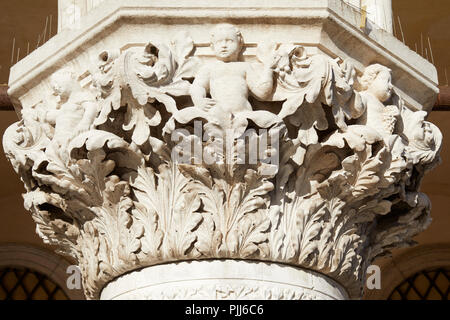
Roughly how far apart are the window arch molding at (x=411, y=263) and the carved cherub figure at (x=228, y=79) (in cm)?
538

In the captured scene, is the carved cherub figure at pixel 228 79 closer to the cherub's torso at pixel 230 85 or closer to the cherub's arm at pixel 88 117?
the cherub's torso at pixel 230 85

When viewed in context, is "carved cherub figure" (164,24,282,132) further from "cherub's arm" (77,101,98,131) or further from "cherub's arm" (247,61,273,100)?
"cherub's arm" (77,101,98,131)

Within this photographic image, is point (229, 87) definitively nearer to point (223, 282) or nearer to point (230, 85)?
point (230, 85)

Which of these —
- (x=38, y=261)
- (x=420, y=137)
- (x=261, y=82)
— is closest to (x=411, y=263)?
(x=38, y=261)

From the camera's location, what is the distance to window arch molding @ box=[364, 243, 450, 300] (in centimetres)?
1040

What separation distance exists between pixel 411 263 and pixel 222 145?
573 cm

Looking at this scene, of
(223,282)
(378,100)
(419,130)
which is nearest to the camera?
(223,282)

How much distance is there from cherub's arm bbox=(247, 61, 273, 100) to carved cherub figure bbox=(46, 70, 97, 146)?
0.77 m

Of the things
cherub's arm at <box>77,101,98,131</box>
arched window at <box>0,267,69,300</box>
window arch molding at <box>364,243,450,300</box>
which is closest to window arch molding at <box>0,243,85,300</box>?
arched window at <box>0,267,69,300</box>

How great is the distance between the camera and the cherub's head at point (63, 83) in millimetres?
5633

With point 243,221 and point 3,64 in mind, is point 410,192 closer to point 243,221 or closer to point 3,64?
point 243,221

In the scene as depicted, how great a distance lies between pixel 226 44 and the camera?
17.7 feet

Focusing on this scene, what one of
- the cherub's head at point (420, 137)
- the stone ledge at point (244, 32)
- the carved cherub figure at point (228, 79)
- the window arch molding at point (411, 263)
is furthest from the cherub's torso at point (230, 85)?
the window arch molding at point (411, 263)

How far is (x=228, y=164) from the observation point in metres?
5.13
